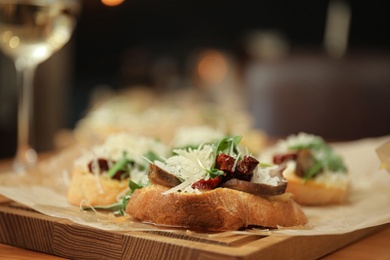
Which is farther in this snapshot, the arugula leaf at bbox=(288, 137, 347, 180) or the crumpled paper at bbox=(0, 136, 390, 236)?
the arugula leaf at bbox=(288, 137, 347, 180)

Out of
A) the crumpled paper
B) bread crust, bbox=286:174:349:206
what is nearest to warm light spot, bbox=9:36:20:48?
the crumpled paper

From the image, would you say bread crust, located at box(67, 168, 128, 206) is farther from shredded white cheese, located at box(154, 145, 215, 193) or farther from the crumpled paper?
shredded white cheese, located at box(154, 145, 215, 193)

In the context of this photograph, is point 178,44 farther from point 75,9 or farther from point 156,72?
point 75,9

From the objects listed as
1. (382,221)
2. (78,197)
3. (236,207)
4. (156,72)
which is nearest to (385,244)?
(382,221)

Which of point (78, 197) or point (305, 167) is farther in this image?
point (305, 167)

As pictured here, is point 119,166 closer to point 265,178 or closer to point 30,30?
point 265,178

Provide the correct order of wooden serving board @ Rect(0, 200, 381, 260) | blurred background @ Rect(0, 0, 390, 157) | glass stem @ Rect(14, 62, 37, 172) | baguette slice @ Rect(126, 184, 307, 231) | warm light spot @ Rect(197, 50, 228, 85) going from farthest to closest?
warm light spot @ Rect(197, 50, 228, 85)
blurred background @ Rect(0, 0, 390, 157)
glass stem @ Rect(14, 62, 37, 172)
baguette slice @ Rect(126, 184, 307, 231)
wooden serving board @ Rect(0, 200, 381, 260)

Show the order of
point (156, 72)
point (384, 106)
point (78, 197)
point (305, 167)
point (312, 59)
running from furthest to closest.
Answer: point (156, 72)
point (312, 59)
point (384, 106)
point (305, 167)
point (78, 197)
